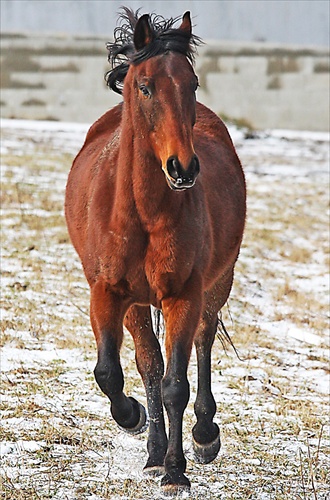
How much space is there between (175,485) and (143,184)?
4.34 feet

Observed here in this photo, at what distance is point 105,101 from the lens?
1484 centimetres

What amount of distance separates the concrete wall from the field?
3.04 m

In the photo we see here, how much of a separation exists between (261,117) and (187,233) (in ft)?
38.1

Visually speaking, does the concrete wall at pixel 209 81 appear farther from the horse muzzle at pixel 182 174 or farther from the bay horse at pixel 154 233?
the horse muzzle at pixel 182 174

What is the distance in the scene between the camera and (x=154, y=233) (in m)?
3.86

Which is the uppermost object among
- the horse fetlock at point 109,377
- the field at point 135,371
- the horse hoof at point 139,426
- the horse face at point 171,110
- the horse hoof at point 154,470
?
the horse face at point 171,110

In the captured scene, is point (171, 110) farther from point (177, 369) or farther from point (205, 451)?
point (205, 451)

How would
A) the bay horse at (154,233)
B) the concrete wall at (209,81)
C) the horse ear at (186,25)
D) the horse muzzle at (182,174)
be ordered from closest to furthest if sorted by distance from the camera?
the horse muzzle at (182,174), the bay horse at (154,233), the horse ear at (186,25), the concrete wall at (209,81)

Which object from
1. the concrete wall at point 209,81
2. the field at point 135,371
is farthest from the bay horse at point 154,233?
the concrete wall at point 209,81

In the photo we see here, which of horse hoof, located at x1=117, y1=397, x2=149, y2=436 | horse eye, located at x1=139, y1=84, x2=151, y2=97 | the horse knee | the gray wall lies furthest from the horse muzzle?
the gray wall

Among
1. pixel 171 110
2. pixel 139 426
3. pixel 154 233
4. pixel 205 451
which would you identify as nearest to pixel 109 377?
pixel 139 426

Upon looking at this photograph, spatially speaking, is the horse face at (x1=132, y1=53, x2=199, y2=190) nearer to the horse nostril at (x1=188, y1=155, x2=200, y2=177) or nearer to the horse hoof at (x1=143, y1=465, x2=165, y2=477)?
the horse nostril at (x1=188, y1=155, x2=200, y2=177)

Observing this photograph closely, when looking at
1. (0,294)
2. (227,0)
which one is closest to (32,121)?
(227,0)

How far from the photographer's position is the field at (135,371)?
4.22 meters
